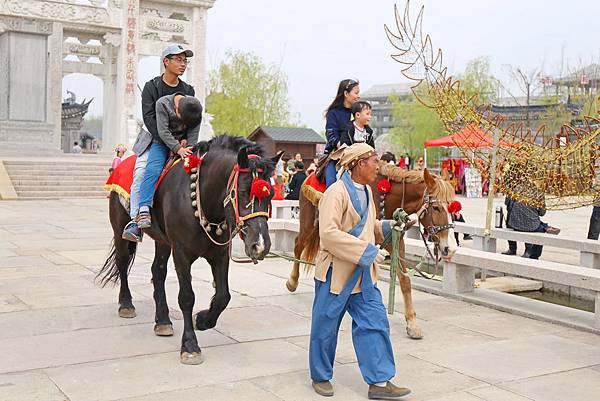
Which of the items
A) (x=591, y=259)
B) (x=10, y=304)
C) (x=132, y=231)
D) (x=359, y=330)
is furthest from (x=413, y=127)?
(x=359, y=330)

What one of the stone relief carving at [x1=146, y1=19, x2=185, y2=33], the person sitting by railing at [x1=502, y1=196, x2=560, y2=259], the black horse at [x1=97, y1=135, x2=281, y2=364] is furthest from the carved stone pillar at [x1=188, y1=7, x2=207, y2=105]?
the black horse at [x1=97, y1=135, x2=281, y2=364]

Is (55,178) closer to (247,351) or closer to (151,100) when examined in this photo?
(151,100)

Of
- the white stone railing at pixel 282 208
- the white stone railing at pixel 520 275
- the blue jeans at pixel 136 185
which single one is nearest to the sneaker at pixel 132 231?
the blue jeans at pixel 136 185

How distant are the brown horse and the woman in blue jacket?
0.41 meters

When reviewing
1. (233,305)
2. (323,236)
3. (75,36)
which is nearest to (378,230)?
(323,236)

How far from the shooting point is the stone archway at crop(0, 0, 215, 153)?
25.7 meters

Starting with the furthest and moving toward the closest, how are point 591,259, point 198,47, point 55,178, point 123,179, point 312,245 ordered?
point 198,47, point 55,178, point 591,259, point 312,245, point 123,179

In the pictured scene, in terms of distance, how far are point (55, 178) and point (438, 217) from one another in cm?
1783

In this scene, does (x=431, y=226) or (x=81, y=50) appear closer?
(x=431, y=226)

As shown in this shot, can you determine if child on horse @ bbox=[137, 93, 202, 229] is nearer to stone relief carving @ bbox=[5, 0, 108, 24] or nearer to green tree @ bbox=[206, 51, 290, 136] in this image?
stone relief carving @ bbox=[5, 0, 108, 24]

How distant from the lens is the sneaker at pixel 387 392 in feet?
13.0

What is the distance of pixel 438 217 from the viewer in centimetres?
523

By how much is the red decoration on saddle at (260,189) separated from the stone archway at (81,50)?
2303cm

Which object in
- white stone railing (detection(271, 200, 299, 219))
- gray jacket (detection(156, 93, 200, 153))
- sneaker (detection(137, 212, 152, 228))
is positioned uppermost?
gray jacket (detection(156, 93, 200, 153))
